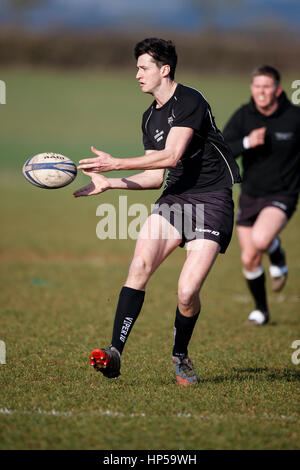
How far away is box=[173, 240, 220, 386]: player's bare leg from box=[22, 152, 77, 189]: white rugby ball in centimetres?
118

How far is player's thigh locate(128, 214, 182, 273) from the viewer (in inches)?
217

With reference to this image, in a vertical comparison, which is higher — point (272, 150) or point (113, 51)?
point (113, 51)

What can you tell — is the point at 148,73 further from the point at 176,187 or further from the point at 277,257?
the point at 277,257

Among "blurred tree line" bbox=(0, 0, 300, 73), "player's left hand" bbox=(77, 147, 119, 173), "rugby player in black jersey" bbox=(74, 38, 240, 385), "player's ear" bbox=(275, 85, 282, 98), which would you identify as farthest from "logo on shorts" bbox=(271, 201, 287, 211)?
"blurred tree line" bbox=(0, 0, 300, 73)

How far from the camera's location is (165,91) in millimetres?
5625

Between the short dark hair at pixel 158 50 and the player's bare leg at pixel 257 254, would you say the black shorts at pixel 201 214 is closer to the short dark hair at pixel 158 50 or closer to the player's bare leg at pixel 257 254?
the short dark hair at pixel 158 50

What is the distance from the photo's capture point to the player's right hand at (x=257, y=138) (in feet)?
26.7

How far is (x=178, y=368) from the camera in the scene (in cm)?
572

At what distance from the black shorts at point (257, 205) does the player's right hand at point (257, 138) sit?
0.81m

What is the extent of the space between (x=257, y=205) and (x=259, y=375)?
305 centimetres

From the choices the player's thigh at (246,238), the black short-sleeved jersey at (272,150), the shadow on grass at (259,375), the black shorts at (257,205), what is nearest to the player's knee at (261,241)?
the player's thigh at (246,238)

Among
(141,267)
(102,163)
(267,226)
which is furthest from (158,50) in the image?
(267,226)

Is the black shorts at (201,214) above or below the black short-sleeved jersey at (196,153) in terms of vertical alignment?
below

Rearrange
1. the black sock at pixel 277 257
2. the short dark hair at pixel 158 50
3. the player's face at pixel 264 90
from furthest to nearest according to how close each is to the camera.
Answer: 1. the black sock at pixel 277 257
2. the player's face at pixel 264 90
3. the short dark hair at pixel 158 50
